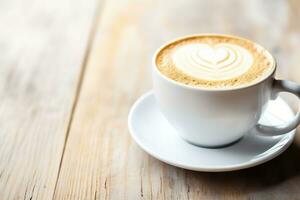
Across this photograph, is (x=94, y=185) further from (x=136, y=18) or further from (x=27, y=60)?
(x=136, y=18)

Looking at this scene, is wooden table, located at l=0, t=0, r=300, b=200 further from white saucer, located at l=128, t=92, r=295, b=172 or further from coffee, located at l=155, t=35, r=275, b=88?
coffee, located at l=155, t=35, r=275, b=88

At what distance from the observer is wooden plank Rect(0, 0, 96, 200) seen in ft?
2.25

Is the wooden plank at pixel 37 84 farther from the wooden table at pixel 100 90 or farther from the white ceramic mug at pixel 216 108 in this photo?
the white ceramic mug at pixel 216 108

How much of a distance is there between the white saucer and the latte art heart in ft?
0.36

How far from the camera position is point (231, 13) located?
124 cm

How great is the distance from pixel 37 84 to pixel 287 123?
501 millimetres

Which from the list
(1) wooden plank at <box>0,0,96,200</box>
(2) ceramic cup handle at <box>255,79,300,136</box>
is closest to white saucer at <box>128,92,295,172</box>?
(2) ceramic cup handle at <box>255,79,300,136</box>

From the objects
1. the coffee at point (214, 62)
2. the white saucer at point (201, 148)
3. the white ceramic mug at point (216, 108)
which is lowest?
the white saucer at point (201, 148)

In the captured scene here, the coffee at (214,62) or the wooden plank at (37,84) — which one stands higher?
the coffee at (214,62)

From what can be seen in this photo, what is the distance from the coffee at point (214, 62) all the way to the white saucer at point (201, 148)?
0.10 meters

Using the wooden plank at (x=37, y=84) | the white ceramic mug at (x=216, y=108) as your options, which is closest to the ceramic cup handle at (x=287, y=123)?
the white ceramic mug at (x=216, y=108)

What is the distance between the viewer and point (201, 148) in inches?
27.5

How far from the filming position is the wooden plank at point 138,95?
64 centimetres

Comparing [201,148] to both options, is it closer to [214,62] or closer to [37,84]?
[214,62]
